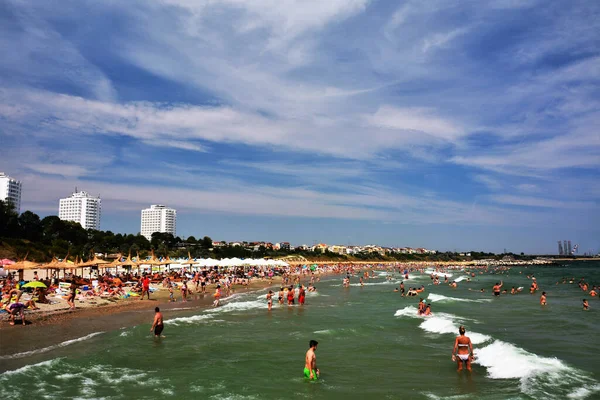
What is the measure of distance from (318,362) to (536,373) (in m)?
5.74

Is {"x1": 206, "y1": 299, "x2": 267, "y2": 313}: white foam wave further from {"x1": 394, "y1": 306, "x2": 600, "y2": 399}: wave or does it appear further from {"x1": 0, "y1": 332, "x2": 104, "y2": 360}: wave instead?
{"x1": 394, "y1": 306, "x2": 600, "y2": 399}: wave

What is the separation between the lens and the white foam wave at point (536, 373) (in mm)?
9430

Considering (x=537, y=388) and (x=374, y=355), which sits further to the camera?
(x=374, y=355)

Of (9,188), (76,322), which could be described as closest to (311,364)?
(76,322)

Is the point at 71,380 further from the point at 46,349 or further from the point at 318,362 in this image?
the point at 318,362

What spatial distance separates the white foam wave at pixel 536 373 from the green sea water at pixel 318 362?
0.03 metres

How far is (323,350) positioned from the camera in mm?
13656

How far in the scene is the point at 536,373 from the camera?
35.1 ft

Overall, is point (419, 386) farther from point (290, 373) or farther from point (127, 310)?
point (127, 310)

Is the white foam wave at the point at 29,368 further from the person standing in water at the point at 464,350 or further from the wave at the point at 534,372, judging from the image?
the wave at the point at 534,372

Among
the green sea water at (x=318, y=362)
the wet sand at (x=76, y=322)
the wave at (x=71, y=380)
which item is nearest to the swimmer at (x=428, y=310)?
the green sea water at (x=318, y=362)

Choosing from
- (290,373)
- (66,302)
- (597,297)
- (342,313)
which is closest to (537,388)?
(290,373)

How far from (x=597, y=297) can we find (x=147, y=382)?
122ft

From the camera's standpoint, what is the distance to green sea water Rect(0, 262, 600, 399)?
934 cm
